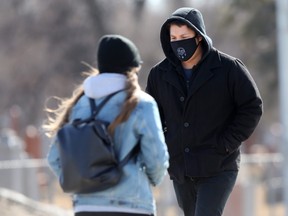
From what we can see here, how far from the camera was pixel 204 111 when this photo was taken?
6.51 metres

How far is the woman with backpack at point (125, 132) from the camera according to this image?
516 centimetres

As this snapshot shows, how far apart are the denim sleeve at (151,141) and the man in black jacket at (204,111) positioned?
4.24 feet

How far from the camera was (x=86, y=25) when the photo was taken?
3684cm

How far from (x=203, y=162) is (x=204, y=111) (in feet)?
1.10

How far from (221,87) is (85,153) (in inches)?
65.6

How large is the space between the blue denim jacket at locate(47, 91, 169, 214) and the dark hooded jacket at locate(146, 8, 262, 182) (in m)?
1.30

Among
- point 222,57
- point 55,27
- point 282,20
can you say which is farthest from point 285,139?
point 55,27

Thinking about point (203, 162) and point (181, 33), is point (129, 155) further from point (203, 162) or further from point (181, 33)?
point (181, 33)

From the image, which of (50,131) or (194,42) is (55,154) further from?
(194,42)

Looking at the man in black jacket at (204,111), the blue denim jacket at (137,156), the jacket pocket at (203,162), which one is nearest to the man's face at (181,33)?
the man in black jacket at (204,111)

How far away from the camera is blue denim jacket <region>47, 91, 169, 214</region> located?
5.16 meters

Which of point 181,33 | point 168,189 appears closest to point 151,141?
point 181,33

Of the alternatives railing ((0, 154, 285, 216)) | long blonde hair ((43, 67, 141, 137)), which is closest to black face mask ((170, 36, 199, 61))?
long blonde hair ((43, 67, 141, 137))

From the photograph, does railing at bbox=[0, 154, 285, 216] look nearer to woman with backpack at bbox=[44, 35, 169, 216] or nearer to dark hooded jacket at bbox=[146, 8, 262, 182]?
dark hooded jacket at bbox=[146, 8, 262, 182]
